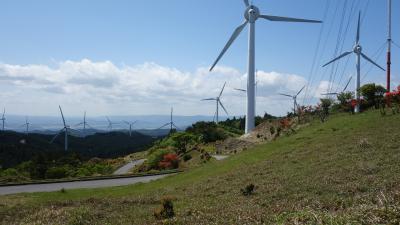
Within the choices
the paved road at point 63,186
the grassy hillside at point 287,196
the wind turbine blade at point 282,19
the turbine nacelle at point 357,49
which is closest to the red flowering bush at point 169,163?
the paved road at point 63,186

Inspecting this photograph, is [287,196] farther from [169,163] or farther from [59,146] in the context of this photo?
[59,146]

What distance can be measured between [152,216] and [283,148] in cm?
Result: 1933

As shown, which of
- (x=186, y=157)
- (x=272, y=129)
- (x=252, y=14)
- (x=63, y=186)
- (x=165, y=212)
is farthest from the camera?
(x=252, y=14)

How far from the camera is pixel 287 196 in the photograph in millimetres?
16438

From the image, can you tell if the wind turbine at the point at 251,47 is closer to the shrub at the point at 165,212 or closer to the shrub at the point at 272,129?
the shrub at the point at 272,129

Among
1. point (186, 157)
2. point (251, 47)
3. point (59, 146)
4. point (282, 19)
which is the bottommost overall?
point (59, 146)

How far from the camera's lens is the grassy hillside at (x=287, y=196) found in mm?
11688

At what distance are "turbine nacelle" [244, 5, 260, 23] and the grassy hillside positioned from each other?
34.6 metres

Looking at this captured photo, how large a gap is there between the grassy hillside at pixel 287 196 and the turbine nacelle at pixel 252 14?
34568mm

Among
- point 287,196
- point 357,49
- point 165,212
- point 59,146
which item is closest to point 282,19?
point 357,49

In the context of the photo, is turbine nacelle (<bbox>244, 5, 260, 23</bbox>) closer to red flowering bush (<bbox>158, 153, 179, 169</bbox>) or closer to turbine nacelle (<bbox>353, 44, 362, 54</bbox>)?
turbine nacelle (<bbox>353, 44, 362, 54</bbox>)

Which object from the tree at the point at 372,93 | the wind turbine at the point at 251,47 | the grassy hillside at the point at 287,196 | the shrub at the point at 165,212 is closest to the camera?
the grassy hillside at the point at 287,196

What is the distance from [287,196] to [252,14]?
5026 centimetres

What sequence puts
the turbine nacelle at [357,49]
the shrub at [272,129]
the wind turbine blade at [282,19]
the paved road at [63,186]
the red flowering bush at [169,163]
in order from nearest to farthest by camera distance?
the paved road at [63,186] < the red flowering bush at [169,163] < the shrub at [272,129] < the wind turbine blade at [282,19] < the turbine nacelle at [357,49]
